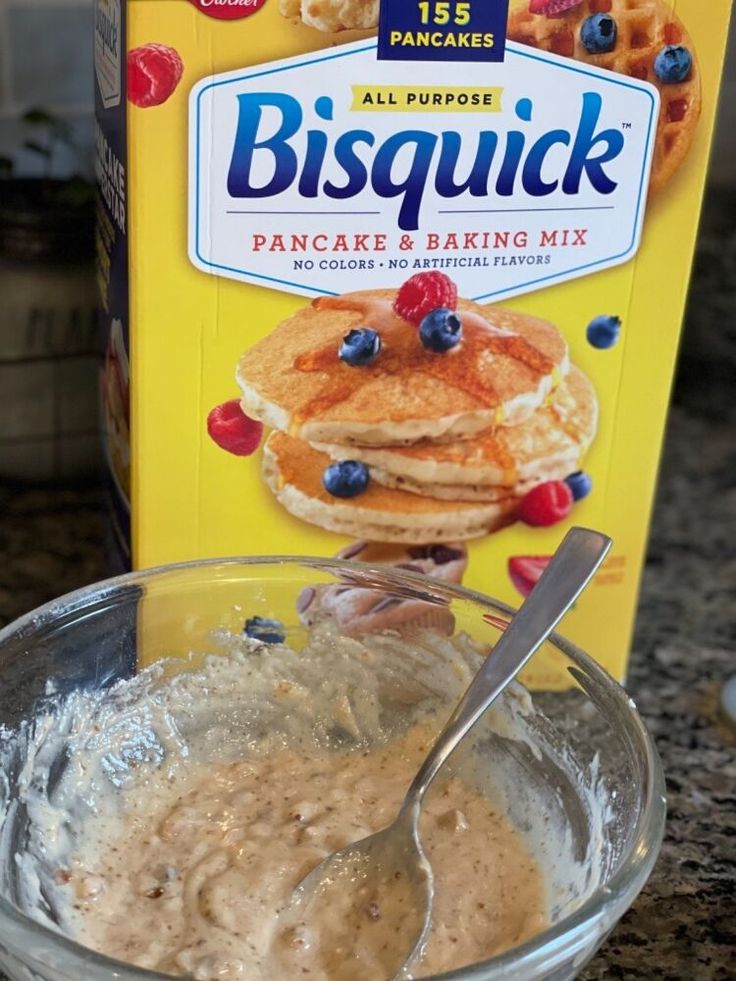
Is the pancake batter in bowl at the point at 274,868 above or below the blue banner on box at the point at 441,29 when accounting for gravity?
below

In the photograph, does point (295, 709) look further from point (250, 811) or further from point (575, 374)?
point (575, 374)

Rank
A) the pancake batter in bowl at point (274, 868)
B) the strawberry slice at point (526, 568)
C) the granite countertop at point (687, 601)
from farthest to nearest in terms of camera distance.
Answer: the strawberry slice at point (526, 568) → the granite countertop at point (687, 601) → the pancake batter in bowl at point (274, 868)

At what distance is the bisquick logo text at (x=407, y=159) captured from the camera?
75 centimetres

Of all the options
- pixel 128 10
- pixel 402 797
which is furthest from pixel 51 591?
pixel 128 10

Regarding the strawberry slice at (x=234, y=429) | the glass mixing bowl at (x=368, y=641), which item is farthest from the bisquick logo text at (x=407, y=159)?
the glass mixing bowl at (x=368, y=641)

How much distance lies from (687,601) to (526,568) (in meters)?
0.27

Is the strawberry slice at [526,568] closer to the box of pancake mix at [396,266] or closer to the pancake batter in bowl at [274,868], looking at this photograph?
the box of pancake mix at [396,266]

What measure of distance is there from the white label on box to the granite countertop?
37cm

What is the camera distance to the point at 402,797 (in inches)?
30.7

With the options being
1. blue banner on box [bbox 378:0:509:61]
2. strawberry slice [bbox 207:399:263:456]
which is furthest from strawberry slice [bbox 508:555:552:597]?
blue banner on box [bbox 378:0:509:61]

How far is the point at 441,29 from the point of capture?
0.74 meters

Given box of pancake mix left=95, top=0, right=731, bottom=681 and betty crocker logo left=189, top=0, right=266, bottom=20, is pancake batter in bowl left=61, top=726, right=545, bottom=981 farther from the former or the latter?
betty crocker logo left=189, top=0, right=266, bottom=20

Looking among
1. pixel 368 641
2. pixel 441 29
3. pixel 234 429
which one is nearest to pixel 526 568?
pixel 368 641

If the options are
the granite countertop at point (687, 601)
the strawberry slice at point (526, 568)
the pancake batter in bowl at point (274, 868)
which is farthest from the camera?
the strawberry slice at point (526, 568)
